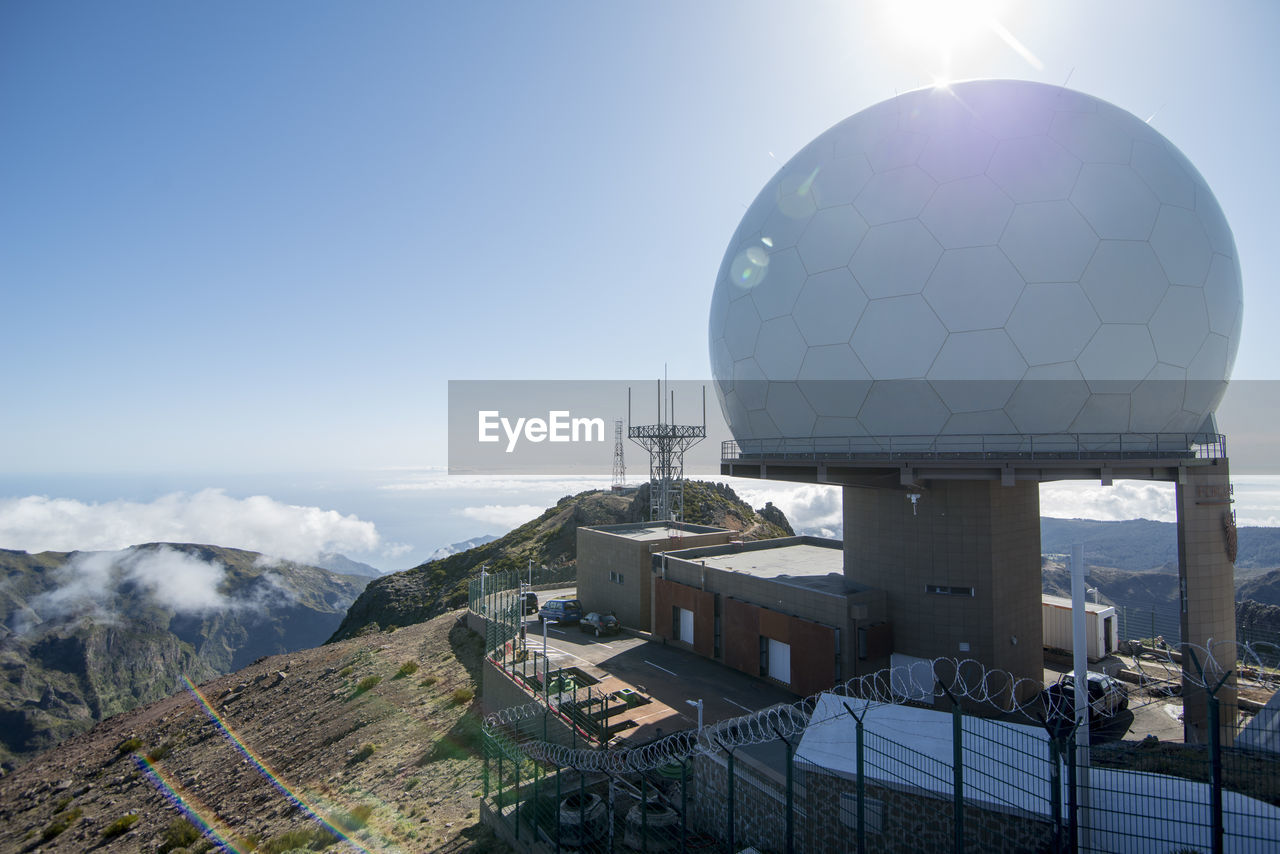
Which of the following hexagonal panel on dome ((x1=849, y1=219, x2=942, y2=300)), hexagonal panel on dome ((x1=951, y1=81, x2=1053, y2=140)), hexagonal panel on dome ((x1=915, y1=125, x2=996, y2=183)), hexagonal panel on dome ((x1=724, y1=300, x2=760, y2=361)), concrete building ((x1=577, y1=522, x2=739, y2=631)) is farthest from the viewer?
concrete building ((x1=577, y1=522, x2=739, y2=631))

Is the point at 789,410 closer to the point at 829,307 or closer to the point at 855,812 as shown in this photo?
the point at 829,307

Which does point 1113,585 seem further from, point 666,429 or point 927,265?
point 927,265

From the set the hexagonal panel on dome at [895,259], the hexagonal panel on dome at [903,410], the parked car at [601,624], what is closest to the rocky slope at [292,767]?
the parked car at [601,624]

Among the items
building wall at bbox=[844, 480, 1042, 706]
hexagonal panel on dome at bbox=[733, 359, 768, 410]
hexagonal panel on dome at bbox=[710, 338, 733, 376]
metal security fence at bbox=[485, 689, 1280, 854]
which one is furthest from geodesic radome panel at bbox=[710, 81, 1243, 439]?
metal security fence at bbox=[485, 689, 1280, 854]

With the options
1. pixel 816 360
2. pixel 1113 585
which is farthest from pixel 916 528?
pixel 1113 585

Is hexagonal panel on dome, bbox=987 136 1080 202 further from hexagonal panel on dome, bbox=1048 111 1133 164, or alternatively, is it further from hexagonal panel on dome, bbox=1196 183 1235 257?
hexagonal panel on dome, bbox=1196 183 1235 257

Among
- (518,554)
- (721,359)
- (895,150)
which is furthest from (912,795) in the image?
(518,554)
